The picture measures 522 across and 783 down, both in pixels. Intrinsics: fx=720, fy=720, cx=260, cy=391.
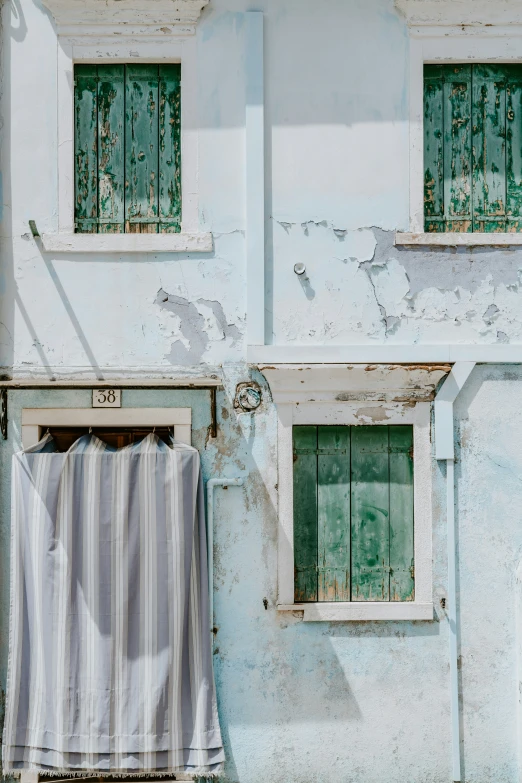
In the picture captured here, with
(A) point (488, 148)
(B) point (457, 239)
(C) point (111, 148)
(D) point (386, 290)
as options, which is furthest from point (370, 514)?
(C) point (111, 148)

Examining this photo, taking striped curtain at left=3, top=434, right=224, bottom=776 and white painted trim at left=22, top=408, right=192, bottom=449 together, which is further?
white painted trim at left=22, top=408, right=192, bottom=449

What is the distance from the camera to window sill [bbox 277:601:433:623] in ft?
18.5

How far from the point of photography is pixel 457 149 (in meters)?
→ 5.86

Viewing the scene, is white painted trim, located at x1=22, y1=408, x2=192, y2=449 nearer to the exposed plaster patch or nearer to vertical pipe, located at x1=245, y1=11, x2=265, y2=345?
the exposed plaster patch

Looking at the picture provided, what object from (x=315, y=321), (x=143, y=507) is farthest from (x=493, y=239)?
(x=143, y=507)

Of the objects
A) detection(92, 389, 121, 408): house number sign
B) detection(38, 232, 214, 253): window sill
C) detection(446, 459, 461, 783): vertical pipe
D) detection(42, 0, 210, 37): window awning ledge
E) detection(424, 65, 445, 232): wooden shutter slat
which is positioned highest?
detection(42, 0, 210, 37): window awning ledge

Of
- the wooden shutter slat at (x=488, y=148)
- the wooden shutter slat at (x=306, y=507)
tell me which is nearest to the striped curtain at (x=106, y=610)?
the wooden shutter slat at (x=306, y=507)

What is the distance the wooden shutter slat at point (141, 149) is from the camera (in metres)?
5.83

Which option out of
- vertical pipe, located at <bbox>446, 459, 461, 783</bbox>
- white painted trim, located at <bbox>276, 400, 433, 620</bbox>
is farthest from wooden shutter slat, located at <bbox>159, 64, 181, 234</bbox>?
vertical pipe, located at <bbox>446, 459, 461, 783</bbox>

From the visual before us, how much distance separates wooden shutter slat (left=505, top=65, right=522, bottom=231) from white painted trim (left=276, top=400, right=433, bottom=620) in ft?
5.64

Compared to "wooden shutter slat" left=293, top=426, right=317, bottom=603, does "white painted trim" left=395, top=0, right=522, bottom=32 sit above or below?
above

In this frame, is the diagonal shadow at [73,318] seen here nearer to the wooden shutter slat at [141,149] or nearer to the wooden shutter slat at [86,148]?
the wooden shutter slat at [86,148]

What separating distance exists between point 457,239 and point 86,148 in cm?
307

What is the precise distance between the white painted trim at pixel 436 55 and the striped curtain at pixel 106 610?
269cm
